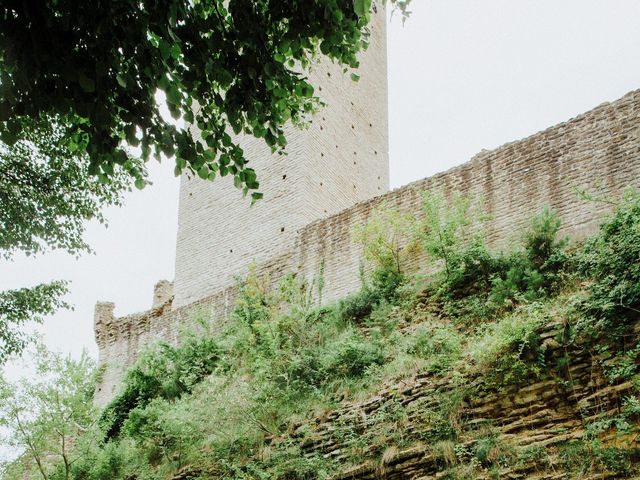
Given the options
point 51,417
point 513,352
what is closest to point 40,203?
point 51,417

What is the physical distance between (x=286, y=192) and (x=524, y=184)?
21.3 ft

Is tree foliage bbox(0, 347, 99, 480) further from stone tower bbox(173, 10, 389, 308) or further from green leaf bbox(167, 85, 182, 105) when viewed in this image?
green leaf bbox(167, 85, 182, 105)

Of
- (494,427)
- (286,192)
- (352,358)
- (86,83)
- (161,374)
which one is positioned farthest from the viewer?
(286,192)

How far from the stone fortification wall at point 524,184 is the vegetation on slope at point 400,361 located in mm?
389

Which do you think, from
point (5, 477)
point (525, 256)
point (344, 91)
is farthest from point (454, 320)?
point (344, 91)

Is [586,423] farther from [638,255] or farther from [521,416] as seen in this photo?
[638,255]

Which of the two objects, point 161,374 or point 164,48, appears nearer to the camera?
point 164,48

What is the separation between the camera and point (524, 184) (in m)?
10.6

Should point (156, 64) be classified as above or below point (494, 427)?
above

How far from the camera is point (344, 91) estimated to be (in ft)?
59.8

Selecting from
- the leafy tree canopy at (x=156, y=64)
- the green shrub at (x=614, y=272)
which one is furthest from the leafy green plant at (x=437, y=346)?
the leafy tree canopy at (x=156, y=64)

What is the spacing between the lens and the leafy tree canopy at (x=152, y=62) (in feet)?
16.6

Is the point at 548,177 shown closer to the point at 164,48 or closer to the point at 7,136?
the point at 164,48

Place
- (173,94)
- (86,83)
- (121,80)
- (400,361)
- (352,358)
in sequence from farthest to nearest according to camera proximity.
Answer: (352,358)
(400,361)
(173,94)
(121,80)
(86,83)
